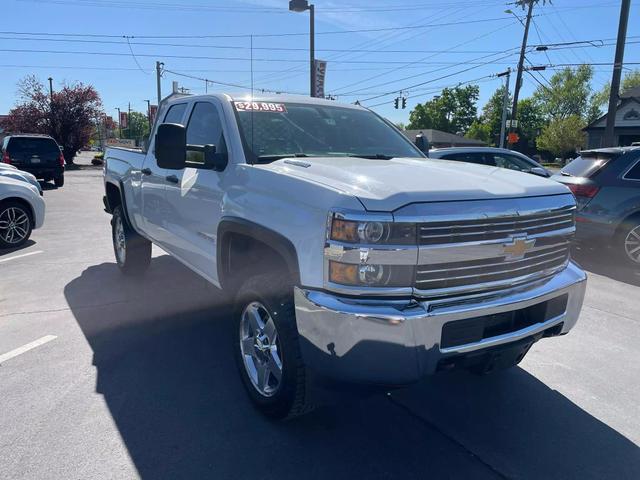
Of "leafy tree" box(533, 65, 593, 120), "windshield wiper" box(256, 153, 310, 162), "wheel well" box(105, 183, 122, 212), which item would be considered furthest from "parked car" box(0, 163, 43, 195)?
"leafy tree" box(533, 65, 593, 120)

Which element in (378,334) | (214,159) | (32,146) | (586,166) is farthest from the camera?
(32,146)

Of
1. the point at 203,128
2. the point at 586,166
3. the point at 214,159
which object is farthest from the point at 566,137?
the point at 214,159

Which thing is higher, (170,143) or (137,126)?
(137,126)

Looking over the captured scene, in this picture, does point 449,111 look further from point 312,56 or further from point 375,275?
point 375,275

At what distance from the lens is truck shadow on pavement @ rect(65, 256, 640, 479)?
2.72 m

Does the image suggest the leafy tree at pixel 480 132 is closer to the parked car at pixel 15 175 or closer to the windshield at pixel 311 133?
the parked car at pixel 15 175

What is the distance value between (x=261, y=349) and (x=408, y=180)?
1.36 meters

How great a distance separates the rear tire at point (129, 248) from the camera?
6.16 metres

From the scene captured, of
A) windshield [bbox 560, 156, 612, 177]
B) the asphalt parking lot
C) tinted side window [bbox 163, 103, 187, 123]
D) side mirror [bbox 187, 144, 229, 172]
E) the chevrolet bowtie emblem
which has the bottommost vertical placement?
the asphalt parking lot

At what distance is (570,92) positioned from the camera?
77062 mm

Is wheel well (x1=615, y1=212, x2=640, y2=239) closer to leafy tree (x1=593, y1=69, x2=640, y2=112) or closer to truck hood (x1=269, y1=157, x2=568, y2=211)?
truck hood (x1=269, y1=157, x2=568, y2=211)

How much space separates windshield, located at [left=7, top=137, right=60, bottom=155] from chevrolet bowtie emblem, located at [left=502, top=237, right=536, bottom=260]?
19.4 m

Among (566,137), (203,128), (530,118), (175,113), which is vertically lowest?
(203,128)

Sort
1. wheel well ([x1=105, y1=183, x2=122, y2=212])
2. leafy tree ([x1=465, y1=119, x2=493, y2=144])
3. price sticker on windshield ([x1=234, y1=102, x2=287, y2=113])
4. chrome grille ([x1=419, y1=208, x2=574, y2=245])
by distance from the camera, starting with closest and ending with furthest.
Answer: chrome grille ([x1=419, y1=208, x2=574, y2=245]) → price sticker on windshield ([x1=234, y1=102, x2=287, y2=113]) → wheel well ([x1=105, y1=183, x2=122, y2=212]) → leafy tree ([x1=465, y1=119, x2=493, y2=144])
